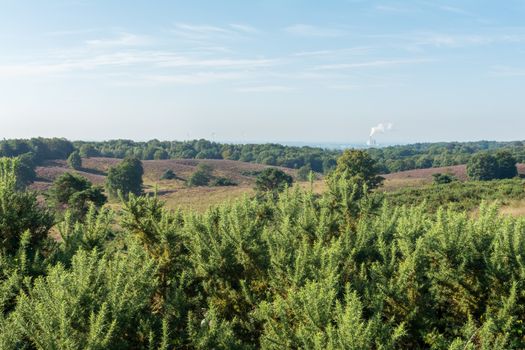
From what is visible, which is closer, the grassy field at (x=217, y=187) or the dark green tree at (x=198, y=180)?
the grassy field at (x=217, y=187)

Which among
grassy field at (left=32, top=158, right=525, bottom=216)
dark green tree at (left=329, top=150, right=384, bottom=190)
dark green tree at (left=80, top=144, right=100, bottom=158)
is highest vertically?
dark green tree at (left=80, top=144, right=100, bottom=158)

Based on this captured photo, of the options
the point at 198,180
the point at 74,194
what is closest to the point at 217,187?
the point at 198,180

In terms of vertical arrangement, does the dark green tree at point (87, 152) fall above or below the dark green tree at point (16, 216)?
above

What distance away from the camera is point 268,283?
12.5 metres

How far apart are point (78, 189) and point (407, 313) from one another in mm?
42854

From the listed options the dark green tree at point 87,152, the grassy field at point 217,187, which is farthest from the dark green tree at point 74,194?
the dark green tree at point 87,152

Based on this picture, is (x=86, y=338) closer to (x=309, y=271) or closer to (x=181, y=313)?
(x=181, y=313)

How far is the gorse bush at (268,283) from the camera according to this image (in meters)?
8.58

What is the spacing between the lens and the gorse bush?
8.58 meters

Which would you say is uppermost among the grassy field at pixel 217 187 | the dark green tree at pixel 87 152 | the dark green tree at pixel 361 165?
the dark green tree at pixel 87 152

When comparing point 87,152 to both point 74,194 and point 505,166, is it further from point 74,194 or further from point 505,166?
point 505,166

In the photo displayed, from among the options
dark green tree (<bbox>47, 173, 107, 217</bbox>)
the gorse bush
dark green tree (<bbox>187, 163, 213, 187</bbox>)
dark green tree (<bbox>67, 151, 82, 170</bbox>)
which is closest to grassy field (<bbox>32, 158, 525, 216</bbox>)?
dark green tree (<bbox>67, 151, 82, 170</bbox>)

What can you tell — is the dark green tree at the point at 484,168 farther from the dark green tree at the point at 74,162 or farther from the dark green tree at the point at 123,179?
the dark green tree at the point at 74,162

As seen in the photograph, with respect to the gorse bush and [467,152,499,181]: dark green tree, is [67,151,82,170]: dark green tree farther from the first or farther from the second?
the gorse bush
